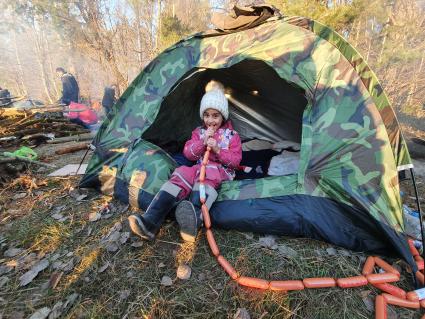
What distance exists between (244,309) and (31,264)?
1.49 m

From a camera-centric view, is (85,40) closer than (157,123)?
No

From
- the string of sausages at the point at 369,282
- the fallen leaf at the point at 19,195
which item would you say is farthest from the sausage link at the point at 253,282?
the fallen leaf at the point at 19,195

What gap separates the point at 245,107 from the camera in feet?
13.1

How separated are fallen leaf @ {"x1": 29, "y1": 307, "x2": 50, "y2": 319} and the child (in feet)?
2.15

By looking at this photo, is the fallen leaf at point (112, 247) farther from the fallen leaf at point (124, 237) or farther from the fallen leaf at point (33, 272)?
the fallen leaf at point (33, 272)

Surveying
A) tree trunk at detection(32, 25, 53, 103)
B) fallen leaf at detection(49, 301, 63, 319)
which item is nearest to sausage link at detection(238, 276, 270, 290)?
fallen leaf at detection(49, 301, 63, 319)

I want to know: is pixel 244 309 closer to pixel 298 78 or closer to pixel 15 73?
pixel 298 78

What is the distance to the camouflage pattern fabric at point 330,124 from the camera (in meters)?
1.94

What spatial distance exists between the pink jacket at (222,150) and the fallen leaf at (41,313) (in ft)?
4.98

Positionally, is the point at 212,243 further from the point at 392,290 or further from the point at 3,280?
the point at 3,280

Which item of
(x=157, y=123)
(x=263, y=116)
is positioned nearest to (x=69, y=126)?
(x=157, y=123)

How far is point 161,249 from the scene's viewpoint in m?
1.99

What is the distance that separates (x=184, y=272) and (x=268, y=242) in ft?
2.12

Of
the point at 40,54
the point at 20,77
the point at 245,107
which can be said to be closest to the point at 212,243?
the point at 245,107
